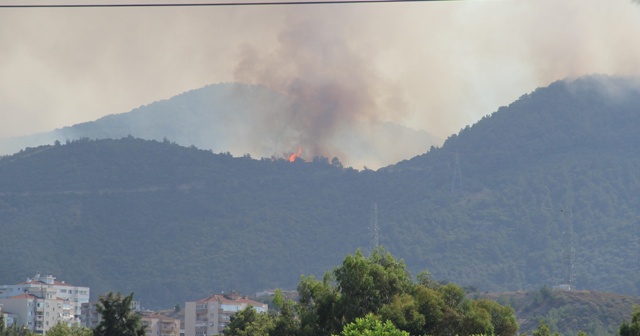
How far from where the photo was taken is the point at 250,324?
92062mm

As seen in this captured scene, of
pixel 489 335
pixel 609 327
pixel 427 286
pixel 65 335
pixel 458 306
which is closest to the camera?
pixel 489 335

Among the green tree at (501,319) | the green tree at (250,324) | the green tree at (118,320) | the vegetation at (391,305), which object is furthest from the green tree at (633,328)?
the green tree at (118,320)

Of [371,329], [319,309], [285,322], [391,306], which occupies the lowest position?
[371,329]

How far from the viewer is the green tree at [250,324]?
291 feet

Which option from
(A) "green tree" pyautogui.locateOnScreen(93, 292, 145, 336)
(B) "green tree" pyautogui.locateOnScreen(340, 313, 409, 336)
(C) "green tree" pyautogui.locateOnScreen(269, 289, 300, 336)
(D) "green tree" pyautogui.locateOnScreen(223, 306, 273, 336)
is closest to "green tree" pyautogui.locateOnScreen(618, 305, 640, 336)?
(B) "green tree" pyautogui.locateOnScreen(340, 313, 409, 336)

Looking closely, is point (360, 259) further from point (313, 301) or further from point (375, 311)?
point (313, 301)

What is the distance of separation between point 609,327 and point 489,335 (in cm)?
12314

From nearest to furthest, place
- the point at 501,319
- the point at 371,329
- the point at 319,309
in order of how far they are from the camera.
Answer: the point at 371,329
the point at 501,319
the point at 319,309

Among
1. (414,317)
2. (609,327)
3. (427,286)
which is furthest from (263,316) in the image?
(609,327)

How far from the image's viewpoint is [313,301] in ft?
253

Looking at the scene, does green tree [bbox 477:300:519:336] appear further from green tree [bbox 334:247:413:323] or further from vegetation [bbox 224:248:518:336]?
green tree [bbox 334:247:413:323]

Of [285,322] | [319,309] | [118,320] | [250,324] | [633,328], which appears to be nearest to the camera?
[633,328]

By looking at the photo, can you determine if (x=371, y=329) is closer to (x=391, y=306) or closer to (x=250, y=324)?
(x=391, y=306)

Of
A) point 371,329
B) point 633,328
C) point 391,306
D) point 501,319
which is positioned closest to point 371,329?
point 371,329
